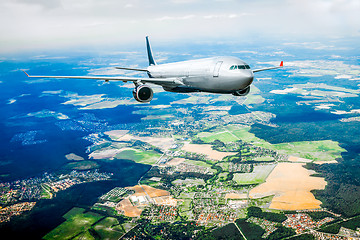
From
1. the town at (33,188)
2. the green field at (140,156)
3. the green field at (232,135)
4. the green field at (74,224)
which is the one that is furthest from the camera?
the green field at (232,135)

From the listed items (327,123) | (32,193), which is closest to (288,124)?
(327,123)

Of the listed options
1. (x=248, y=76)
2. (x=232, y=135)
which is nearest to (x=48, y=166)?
(x=232, y=135)

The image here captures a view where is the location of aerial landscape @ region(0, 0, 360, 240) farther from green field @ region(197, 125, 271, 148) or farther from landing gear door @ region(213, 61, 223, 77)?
landing gear door @ region(213, 61, 223, 77)

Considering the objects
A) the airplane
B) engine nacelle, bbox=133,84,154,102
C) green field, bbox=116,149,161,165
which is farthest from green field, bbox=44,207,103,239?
the airplane

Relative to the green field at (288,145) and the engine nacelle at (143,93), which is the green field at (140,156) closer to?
the green field at (288,145)

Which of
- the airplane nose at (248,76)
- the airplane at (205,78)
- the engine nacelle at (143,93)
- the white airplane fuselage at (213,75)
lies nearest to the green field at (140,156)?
the engine nacelle at (143,93)

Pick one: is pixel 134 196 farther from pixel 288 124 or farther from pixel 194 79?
pixel 288 124
